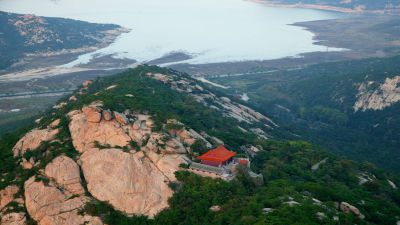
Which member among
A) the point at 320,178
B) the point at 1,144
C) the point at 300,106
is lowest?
the point at 300,106

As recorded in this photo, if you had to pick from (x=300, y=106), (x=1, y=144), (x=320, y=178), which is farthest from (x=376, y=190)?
(x=300, y=106)

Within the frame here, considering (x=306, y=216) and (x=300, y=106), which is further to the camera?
(x=300, y=106)

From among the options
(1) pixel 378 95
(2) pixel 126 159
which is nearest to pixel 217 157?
(2) pixel 126 159

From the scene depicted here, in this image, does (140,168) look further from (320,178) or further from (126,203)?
(320,178)

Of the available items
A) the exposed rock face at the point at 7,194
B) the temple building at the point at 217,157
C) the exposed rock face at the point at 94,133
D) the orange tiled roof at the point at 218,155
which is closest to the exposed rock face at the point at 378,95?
the orange tiled roof at the point at 218,155

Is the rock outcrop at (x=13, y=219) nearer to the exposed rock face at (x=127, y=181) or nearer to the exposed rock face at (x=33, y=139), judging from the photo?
the exposed rock face at (x=127, y=181)
